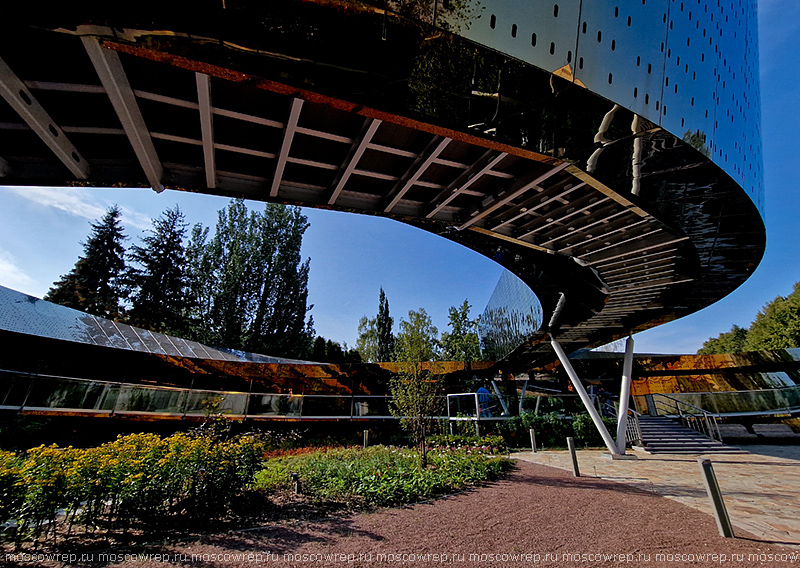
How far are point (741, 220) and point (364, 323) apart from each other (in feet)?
148

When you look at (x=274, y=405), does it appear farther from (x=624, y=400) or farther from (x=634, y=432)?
(x=634, y=432)

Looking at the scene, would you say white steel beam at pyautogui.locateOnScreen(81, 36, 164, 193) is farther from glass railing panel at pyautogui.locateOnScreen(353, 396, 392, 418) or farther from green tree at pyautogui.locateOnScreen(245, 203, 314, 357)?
Result: green tree at pyautogui.locateOnScreen(245, 203, 314, 357)

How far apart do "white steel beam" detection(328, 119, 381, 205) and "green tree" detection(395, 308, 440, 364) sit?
333 inches

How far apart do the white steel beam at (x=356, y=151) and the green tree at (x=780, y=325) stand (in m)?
49.0

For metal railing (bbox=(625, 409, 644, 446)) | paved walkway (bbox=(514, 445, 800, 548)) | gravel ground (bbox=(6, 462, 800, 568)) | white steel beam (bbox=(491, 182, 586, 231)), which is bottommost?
gravel ground (bbox=(6, 462, 800, 568))

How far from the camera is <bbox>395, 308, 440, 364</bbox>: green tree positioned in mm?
12820

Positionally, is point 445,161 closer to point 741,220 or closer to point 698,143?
point 698,143

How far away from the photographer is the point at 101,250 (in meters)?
34.7

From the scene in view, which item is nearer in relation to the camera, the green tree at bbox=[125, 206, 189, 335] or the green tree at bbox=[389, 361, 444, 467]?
the green tree at bbox=[389, 361, 444, 467]

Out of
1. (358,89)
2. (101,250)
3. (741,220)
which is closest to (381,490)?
(358,89)

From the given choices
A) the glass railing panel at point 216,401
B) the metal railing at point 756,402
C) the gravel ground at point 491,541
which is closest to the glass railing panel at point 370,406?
the glass railing panel at point 216,401

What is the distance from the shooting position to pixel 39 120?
136 inches

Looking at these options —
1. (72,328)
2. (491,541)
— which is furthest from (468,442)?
(72,328)

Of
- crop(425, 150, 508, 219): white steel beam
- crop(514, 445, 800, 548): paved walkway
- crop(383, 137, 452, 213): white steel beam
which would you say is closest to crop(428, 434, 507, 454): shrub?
crop(514, 445, 800, 548): paved walkway
